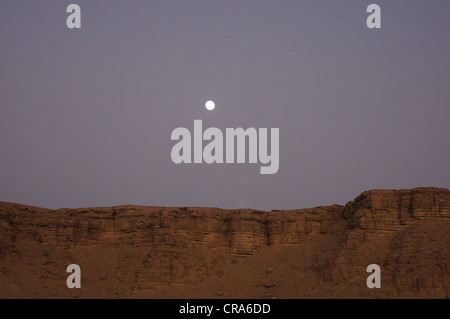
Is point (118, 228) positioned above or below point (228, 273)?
above

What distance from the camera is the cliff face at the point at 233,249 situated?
59031 millimetres

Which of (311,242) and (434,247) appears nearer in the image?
(434,247)

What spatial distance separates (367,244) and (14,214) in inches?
1255

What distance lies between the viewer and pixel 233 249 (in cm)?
6956

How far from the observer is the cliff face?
194 feet

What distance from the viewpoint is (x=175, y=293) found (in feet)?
204

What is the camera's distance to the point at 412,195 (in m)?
64.5

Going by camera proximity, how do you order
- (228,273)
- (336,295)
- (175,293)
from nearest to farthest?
1. (336,295)
2. (175,293)
3. (228,273)

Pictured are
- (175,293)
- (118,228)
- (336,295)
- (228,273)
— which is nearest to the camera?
(336,295)

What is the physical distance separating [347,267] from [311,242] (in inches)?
358

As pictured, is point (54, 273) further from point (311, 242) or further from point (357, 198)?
→ point (357, 198)

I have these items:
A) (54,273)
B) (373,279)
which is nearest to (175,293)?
(54,273)
